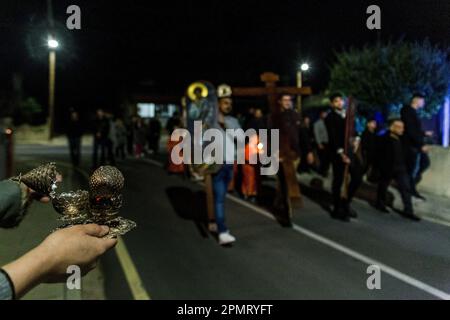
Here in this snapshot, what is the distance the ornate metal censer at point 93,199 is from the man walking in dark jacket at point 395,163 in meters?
6.26

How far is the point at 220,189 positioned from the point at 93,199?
6.23 meters

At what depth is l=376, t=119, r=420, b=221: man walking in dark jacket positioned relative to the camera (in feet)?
24.2

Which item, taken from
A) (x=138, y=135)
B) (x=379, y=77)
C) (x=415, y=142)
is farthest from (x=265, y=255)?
(x=379, y=77)

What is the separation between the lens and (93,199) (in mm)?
977

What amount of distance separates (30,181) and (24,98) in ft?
125

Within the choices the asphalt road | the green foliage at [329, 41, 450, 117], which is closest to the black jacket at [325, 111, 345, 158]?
the asphalt road

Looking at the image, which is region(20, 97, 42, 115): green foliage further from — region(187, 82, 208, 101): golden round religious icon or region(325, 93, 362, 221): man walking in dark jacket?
region(187, 82, 208, 101): golden round religious icon

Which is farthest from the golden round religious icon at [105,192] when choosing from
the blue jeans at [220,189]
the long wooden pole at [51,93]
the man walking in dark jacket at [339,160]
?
the man walking in dark jacket at [339,160]

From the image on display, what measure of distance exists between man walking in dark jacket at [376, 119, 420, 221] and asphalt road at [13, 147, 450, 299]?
1.05ft

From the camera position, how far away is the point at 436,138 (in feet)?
33.9

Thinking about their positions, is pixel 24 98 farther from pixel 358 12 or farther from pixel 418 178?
pixel 358 12

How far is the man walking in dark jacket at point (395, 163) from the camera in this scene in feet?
24.2

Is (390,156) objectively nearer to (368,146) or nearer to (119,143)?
(368,146)

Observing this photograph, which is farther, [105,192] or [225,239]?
[225,239]
